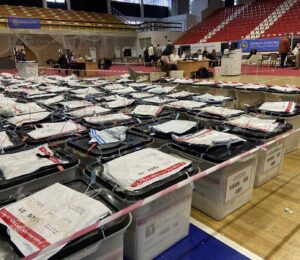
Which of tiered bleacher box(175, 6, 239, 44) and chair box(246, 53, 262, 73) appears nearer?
chair box(246, 53, 262, 73)

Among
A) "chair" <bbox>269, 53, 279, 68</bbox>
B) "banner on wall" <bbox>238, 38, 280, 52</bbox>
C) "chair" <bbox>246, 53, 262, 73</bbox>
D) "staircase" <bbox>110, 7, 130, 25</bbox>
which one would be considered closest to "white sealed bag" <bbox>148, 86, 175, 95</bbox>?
"chair" <bbox>269, 53, 279, 68</bbox>

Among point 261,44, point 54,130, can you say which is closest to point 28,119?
point 54,130

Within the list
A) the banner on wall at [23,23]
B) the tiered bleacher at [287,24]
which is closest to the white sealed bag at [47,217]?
the banner on wall at [23,23]

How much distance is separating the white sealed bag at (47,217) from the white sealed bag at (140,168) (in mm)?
163

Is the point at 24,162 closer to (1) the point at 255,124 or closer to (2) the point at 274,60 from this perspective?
(1) the point at 255,124

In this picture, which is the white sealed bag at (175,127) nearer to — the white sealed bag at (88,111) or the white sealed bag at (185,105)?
the white sealed bag at (185,105)

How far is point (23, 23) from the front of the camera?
39.1 ft

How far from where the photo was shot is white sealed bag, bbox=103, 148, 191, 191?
3.44ft

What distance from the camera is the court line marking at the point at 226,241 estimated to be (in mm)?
1258

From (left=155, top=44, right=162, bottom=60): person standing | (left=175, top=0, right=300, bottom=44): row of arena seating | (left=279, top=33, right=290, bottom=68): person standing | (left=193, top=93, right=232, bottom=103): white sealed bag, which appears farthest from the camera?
(left=175, top=0, right=300, bottom=44): row of arena seating

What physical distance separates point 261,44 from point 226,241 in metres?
11.9

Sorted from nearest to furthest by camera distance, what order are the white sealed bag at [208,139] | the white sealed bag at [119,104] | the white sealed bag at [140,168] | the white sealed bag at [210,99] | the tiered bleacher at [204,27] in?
1. the white sealed bag at [140,168]
2. the white sealed bag at [208,139]
3. the white sealed bag at [119,104]
4. the white sealed bag at [210,99]
5. the tiered bleacher at [204,27]

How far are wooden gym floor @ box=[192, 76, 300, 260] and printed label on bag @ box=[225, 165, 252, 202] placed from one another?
14 centimetres

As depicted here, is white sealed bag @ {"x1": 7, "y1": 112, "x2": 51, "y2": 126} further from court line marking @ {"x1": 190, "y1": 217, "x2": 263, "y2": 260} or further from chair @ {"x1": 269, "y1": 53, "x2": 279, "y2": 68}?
chair @ {"x1": 269, "y1": 53, "x2": 279, "y2": 68}
